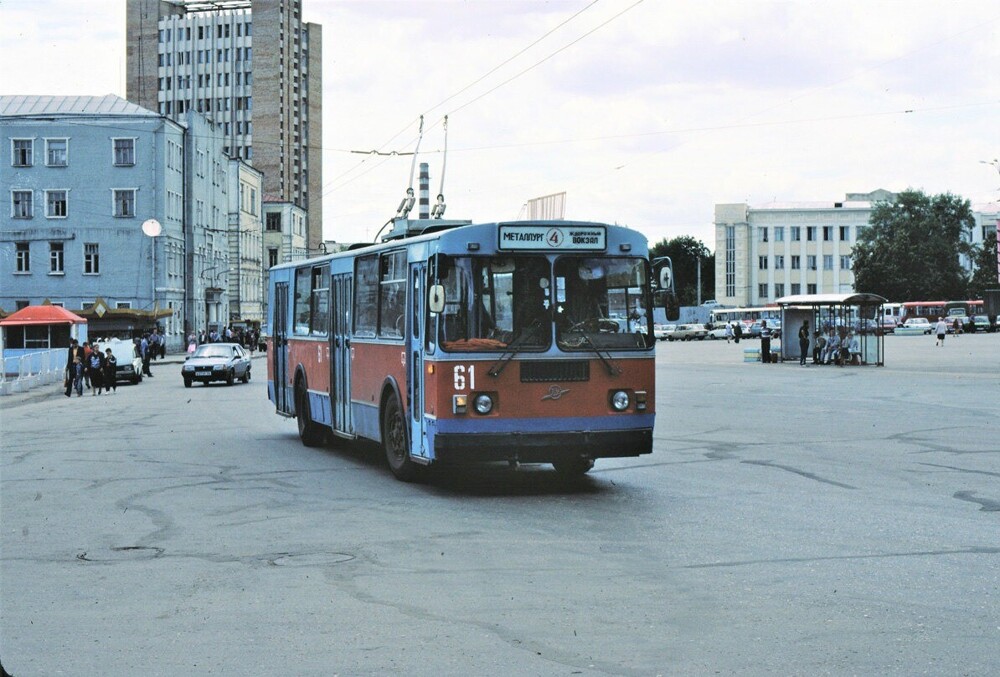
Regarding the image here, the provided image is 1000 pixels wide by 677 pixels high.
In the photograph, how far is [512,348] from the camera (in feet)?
43.2

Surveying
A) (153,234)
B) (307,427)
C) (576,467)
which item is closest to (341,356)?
(307,427)

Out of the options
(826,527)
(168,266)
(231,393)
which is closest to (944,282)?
(168,266)

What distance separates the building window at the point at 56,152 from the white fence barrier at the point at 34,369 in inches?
1164

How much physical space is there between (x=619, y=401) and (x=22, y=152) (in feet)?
231

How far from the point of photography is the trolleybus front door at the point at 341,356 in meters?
16.9

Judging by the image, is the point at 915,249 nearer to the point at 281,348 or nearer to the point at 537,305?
the point at 281,348

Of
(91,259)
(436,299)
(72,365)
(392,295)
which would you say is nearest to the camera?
(436,299)

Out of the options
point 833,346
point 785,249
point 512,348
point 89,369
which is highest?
point 785,249

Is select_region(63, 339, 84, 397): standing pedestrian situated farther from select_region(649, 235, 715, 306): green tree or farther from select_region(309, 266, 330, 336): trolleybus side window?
select_region(649, 235, 715, 306): green tree

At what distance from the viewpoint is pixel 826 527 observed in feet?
35.5

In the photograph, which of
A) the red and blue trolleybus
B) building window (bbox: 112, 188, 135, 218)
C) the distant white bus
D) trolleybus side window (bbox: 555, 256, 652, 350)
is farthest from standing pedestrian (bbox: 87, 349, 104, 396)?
the distant white bus

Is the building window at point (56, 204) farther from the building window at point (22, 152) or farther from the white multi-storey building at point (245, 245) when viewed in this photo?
the white multi-storey building at point (245, 245)

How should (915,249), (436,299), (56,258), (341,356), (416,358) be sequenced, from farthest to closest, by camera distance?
(915,249)
(56,258)
(341,356)
(416,358)
(436,299)

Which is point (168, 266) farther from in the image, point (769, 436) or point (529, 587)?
point (529, 587)
